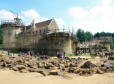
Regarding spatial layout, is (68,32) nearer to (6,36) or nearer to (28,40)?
(28,40)

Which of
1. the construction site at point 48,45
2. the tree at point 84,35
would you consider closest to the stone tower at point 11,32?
the construction site at point 48,45

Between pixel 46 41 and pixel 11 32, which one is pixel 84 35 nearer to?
pixel 11 32

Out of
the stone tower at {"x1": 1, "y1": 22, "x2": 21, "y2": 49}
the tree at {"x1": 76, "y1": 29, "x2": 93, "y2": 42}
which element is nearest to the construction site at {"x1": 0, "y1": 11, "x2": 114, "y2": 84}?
the stone tower at {"x1": 1, "y1": 22, "x2": 21, "y2": 49}

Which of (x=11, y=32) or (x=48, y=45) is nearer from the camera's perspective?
(x=48, y=45)

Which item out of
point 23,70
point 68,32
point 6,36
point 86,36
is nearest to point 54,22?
point 68,32

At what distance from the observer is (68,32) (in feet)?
98.0

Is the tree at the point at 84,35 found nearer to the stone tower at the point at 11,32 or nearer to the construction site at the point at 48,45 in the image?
the construction site at the point at 48,45

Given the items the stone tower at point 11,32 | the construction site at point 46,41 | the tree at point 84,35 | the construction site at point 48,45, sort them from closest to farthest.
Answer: the construction site at point 48,45 < the construction site at point 46,41 < the stone tower at point 11,32 < the tree at point 84,35

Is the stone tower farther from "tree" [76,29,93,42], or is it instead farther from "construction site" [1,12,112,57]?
"tree" [76,29,93,42]

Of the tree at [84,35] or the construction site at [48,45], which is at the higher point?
the tree at [84,35]

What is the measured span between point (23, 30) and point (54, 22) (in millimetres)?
9071

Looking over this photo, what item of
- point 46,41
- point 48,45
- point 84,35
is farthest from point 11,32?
point 84,35

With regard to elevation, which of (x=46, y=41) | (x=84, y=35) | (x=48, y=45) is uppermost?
(x=84, y=35)

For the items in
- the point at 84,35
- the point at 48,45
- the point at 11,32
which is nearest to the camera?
the point at 48,45
